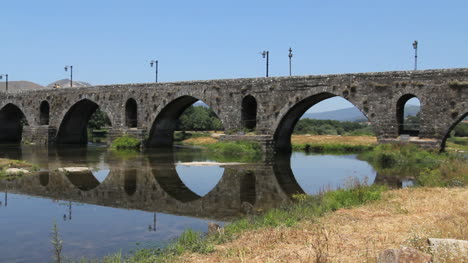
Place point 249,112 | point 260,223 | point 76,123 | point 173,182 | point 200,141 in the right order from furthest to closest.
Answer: point 200,141
point 76,123
point 249,112
point 173,182
point 260,223

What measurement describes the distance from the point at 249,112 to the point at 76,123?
1992 centimetres

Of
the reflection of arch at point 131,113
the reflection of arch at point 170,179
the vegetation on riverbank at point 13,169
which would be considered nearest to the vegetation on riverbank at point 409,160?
the reflection of arch at point 170,179

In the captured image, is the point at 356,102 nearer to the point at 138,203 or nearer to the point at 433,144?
the point at 433,144

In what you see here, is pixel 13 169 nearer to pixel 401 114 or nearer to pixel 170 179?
pixel 170 179

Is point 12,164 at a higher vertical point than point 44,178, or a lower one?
higher

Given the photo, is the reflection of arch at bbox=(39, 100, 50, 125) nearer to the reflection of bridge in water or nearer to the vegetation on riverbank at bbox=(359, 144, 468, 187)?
the reflection of bridge in water

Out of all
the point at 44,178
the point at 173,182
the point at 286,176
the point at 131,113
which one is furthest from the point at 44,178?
the point at 131,113

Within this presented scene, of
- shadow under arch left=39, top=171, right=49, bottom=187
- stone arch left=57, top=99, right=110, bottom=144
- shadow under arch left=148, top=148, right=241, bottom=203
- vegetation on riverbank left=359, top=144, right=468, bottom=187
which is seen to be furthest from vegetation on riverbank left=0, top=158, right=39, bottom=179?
stone arch left=57, top=99, right=110, bottom=144

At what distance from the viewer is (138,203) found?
15000 mm

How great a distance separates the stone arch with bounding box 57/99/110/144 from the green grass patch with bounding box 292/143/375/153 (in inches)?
766

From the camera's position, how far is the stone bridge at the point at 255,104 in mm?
25844

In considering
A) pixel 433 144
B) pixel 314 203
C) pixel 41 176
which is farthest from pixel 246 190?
pixel 433 144

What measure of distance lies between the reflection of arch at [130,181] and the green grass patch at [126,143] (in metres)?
14.7

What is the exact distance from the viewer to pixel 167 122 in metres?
39.8
